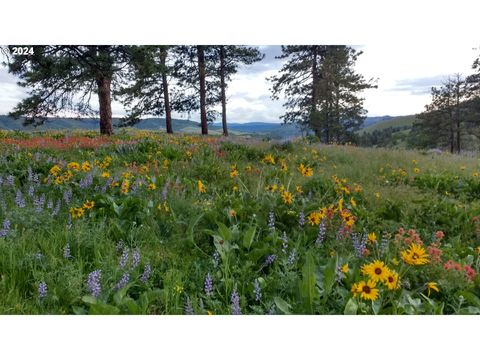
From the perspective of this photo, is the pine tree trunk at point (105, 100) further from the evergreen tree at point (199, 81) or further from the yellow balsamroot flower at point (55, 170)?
the yellow balsamroot flower at point (55, 170)

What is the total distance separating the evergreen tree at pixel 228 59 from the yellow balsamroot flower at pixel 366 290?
3.43m

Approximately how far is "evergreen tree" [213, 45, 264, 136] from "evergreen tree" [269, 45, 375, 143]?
594mm

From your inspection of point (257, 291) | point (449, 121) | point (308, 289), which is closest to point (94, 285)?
point (257, 291)

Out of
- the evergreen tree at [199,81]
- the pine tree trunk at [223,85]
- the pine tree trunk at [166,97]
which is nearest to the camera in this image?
the pine tree trunk at [223,85]

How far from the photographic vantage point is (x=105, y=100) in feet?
25.5

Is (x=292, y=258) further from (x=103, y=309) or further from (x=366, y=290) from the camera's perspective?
(x=103, y=309)

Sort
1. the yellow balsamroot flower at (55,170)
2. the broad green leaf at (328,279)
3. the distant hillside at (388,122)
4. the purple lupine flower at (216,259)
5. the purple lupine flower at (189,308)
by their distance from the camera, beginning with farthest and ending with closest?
the distant hillside at (388,122)
the yellow balsamroot flower at (55,170)
the purple lupine flower at (216,259)
the broad green leaf at (328,279)
the purple lupine flower at (189,308)

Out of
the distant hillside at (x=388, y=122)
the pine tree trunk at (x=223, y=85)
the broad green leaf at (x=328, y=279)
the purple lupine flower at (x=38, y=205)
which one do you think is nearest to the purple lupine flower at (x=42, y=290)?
the purple lupine flower at (x=38, y=205)

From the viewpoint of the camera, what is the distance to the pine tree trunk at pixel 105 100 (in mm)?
6543

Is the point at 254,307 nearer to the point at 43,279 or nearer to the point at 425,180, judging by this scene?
the point at 43,279

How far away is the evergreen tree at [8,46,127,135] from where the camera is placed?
4.59 meters

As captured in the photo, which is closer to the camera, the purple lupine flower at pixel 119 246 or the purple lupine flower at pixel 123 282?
the purple lupine flower at pixel 123 282

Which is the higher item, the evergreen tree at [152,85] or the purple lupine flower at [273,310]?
the evergreen tree at [152,85]

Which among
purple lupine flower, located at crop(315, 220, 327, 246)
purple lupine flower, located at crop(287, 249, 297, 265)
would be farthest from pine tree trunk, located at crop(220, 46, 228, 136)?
purple lupine flower, located at crop(287, 249, 297, 265)
